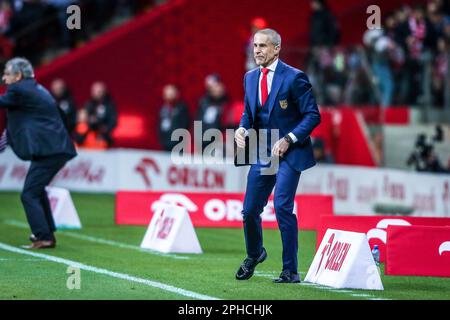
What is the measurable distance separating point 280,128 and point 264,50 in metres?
0.76

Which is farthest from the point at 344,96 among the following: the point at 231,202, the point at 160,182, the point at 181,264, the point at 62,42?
the point at 181,264

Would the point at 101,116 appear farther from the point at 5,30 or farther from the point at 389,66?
the point at 389,66

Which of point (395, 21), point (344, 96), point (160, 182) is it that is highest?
point (395, 21)

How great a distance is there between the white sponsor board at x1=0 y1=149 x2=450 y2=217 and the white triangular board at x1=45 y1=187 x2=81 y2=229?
587 cm

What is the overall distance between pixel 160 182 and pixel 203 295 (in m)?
14.6

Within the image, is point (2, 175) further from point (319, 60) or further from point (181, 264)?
point (181, 264)

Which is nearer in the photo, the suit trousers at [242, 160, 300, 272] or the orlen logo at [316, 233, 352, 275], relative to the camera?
the orlen logo at [316, 233, 352, 275]

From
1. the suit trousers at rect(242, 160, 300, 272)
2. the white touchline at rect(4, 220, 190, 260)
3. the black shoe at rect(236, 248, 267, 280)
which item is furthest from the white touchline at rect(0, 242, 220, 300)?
the white touchline at rect(4, 220, 190, 260)

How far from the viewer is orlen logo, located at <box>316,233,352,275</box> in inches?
446

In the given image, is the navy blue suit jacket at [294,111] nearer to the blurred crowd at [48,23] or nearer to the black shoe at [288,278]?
the black shoe at [288,278]

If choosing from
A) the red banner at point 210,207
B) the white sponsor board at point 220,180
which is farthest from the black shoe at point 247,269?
the white sponsor board at point 220,180

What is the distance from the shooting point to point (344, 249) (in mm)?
11344

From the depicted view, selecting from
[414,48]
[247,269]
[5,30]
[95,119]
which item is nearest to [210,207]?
[247,269]

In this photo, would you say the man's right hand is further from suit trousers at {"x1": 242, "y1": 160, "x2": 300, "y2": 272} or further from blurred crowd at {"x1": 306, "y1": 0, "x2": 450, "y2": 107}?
blurred crowd at {"x1": 306, "y1": 0, "x2": 450, "y2": 107}
